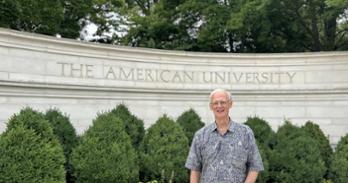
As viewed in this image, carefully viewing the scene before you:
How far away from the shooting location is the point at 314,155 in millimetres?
10273

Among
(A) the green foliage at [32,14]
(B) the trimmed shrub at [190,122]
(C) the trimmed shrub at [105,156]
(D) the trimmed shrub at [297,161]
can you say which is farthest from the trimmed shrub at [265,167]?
(A) the green foliage at [32,14]

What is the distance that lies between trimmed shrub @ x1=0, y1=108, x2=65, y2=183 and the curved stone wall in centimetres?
447

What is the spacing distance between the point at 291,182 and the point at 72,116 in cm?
531

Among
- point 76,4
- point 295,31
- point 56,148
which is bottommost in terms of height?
point 56,148

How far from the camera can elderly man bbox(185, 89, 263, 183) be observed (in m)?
4.25

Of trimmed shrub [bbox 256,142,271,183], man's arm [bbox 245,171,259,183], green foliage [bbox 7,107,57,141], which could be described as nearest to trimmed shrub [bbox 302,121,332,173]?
trimmed shrub [bbox 256,142,271,183]

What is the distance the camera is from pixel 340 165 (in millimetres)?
10211

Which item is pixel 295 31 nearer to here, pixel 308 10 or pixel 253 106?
pixel 308 10

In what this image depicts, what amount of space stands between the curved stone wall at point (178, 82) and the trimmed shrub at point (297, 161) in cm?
373

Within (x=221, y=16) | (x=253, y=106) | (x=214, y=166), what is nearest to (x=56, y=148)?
(x=214, y=166)

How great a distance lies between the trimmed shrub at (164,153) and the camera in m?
9.44

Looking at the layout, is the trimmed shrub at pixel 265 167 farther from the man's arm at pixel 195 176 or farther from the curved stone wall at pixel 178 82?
the man's arm at pixel 195 176

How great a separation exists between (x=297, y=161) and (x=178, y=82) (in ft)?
15.7

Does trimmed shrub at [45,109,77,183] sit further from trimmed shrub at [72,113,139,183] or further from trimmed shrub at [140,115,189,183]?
trimmed shrub at [140,115,189,183]
